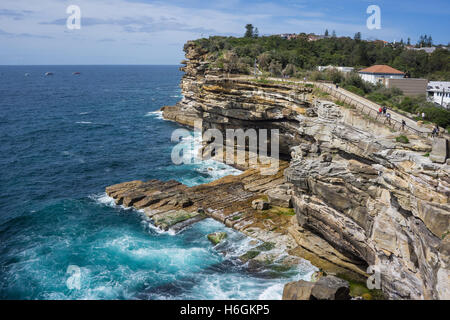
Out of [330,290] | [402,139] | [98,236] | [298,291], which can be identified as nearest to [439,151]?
[402,139]

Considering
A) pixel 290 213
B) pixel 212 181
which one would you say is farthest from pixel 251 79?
pixel 290 213

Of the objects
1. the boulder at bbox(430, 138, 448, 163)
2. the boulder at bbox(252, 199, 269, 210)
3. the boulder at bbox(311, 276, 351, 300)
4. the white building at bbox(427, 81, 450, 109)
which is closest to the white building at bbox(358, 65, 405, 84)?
the white building at bbox(427, 81, 450, 109)

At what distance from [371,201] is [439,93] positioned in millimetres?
26106

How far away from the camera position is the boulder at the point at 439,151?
53.7 feet

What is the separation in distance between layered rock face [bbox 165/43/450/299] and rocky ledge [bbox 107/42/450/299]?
6 cm

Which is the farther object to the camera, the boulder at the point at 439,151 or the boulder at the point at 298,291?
the boulder at the point at 298,291

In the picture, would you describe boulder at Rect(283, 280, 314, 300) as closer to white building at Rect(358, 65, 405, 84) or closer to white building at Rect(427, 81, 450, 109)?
white building at Rect(427, 81, 450, 109)

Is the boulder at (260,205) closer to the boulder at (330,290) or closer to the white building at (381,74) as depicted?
the boulder at (330,290)

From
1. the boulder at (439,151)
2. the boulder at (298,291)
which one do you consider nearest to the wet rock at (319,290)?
the boulder at (298,291)

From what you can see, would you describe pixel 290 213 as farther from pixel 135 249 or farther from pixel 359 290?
pixel 135 249

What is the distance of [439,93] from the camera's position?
38.2m

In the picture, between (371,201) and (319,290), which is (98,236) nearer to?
(319,290)

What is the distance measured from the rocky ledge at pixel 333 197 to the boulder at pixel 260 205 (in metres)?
0.11

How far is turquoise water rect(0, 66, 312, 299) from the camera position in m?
22.3
